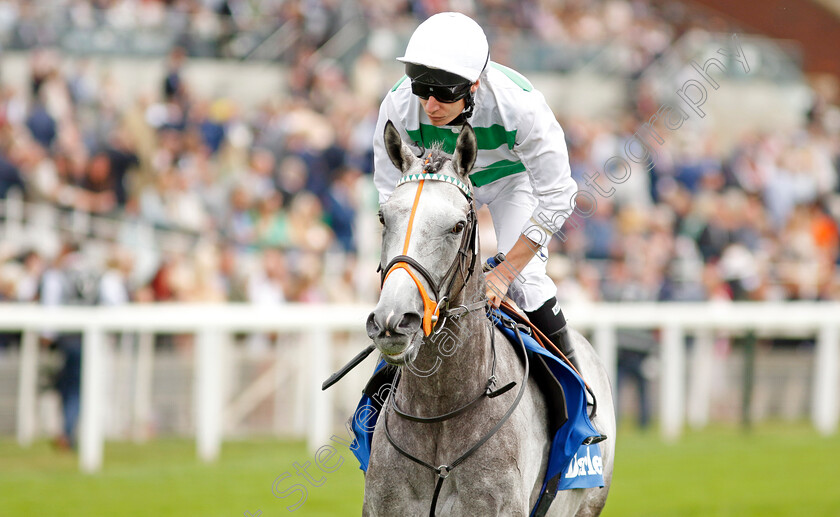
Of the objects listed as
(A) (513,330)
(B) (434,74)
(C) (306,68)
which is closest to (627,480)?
(A) (513,330)

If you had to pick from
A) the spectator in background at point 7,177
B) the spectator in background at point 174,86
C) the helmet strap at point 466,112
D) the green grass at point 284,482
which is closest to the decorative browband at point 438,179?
the helmet strap at point 466,112

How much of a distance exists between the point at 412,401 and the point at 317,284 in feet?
24.0

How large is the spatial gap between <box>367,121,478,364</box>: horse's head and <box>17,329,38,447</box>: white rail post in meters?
6.01

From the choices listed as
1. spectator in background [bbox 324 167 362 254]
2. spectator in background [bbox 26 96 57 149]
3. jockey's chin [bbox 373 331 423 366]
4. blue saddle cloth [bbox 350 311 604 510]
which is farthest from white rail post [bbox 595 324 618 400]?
jockey's chin [bbox 373 331 423 366]

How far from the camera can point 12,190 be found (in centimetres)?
1146

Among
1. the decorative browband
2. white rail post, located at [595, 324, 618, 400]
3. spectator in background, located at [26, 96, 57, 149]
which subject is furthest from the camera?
spectator in background, located at [26, 96, 57, 149]

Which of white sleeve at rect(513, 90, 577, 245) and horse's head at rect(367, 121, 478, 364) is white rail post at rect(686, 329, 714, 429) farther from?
horse's head at rect(367, 121, 478, 364)

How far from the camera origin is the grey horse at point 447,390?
11.9ft

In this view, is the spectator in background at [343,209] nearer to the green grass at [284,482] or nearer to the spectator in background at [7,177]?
the green grass at [284,482]

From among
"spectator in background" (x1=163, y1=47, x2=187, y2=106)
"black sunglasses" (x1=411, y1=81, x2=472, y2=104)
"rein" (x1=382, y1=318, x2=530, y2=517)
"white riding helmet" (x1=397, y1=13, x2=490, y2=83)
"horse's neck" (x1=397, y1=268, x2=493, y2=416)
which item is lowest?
"rein" (x1=382, y1=318, x2=530, y2=517)

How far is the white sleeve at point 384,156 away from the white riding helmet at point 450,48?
0.43 m

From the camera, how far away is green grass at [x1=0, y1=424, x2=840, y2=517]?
795 centimetres

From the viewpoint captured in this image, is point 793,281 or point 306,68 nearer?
point 793,281

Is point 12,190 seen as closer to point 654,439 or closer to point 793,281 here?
point 654,439
